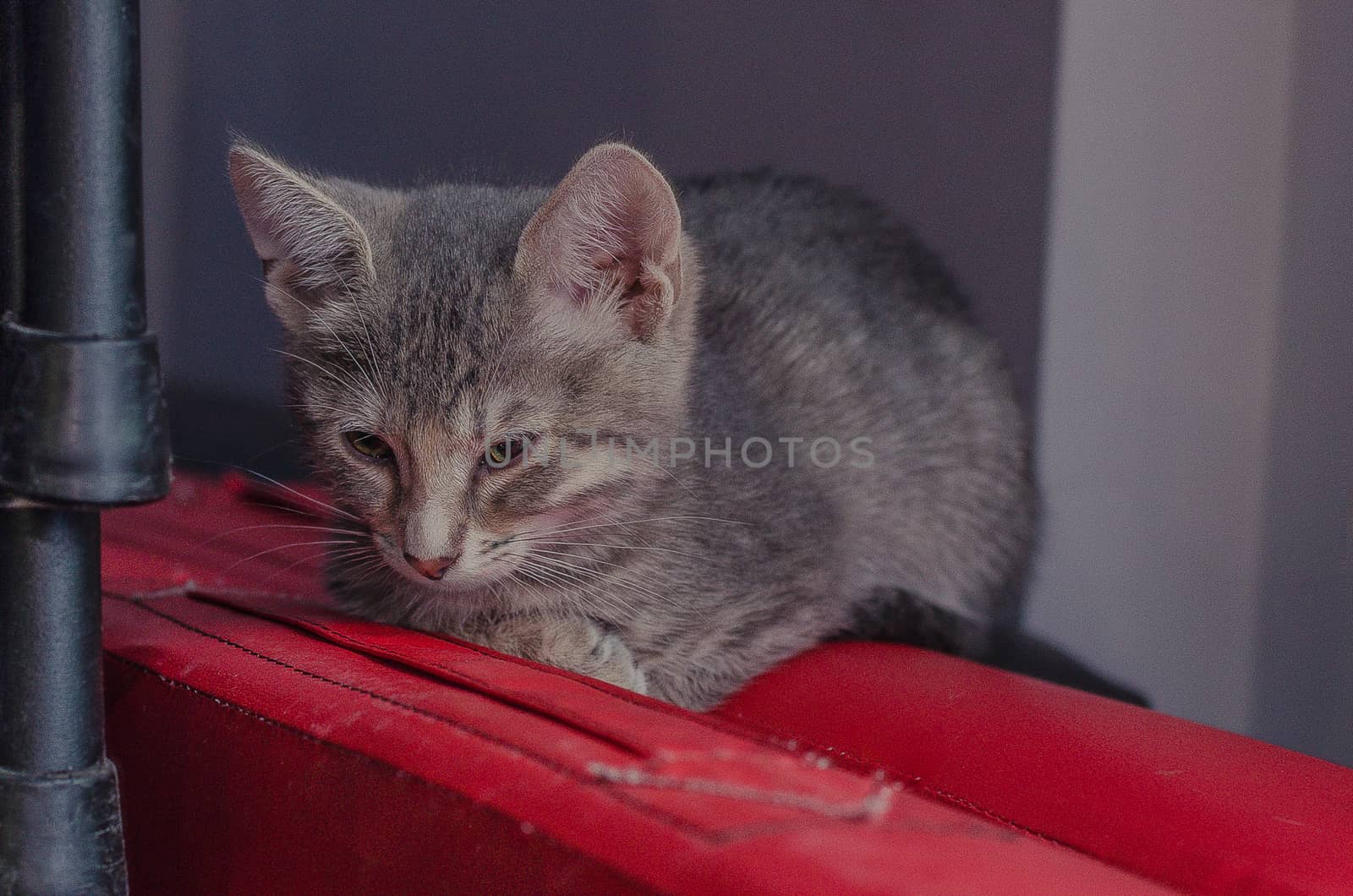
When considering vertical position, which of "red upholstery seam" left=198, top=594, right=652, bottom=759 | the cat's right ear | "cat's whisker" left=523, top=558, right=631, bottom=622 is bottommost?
"cat's whisker" left=523, top=558, right=631, bottom=622

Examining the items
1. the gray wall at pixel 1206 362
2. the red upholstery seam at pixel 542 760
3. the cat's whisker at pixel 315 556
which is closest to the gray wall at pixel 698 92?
the gray wall at pixel 1206 362

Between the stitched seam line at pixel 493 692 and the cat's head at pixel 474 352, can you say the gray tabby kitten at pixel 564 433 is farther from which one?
the stitched seam line at pixel 493 692

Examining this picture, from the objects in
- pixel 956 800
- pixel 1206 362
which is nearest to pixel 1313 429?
pixel 1206 362

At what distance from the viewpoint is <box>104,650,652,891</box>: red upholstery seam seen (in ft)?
2.21

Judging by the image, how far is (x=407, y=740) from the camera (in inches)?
31.7

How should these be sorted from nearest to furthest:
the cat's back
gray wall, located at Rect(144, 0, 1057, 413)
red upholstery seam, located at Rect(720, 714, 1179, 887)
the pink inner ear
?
1. red upholstery seam, located at Rect(720, 714, 1179, 887)
2. the pink inner ear
3. the cat's back
4. gray wall, located at Rect(144, 0, 1057, 413)

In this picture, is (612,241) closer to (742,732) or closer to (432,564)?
(432,564)

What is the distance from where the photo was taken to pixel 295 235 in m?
1.27

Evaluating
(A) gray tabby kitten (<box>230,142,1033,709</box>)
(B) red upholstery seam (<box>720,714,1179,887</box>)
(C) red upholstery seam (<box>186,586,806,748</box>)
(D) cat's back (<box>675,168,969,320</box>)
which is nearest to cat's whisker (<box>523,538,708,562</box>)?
(A) gray tabby kitten (<box>230,142,1033,709</box>)

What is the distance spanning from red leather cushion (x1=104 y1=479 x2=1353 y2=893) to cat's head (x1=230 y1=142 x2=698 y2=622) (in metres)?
0.13

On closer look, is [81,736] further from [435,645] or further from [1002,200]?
[1002,200]

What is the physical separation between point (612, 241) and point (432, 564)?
1.20 feet

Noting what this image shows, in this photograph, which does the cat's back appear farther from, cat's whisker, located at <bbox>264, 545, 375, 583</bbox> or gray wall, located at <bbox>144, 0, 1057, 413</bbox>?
cat's whisker, located at <bbox>264, 545, 375, 583</bbox>

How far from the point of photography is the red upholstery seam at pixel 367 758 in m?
0.67
